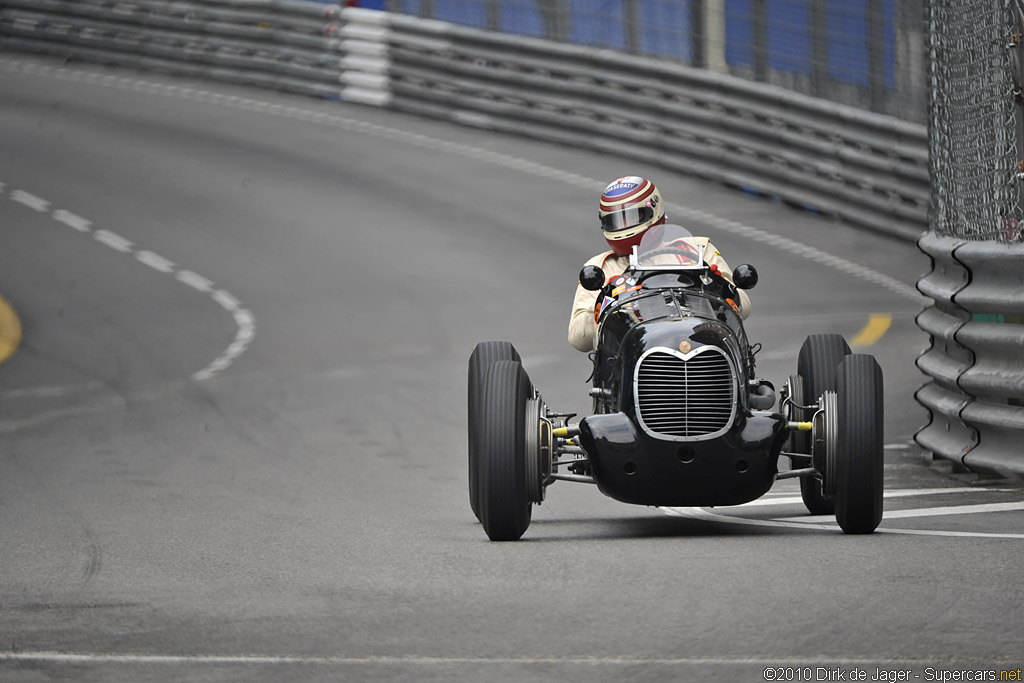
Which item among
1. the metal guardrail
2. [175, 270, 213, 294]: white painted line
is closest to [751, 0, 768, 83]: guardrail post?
the metal guardrail

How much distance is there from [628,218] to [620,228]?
0.06 m

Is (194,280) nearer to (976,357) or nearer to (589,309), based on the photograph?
(589,309)

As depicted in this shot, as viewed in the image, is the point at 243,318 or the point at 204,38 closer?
the point at 243,318

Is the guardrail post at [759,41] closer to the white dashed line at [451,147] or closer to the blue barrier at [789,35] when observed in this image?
the blue barrier at [789,35]

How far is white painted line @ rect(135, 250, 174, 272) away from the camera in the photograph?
60.3 ft

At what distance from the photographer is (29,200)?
2120cm

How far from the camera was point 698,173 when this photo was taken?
21812 millimetres

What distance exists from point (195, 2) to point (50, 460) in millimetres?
18345

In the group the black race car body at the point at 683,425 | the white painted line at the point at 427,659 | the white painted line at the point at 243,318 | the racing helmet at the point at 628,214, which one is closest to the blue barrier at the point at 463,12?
the white painted line at the point at 243,318

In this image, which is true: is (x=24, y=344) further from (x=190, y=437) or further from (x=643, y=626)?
(x=643, y=626)

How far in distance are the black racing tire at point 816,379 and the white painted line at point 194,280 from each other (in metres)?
9.94

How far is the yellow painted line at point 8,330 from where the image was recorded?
15.2m

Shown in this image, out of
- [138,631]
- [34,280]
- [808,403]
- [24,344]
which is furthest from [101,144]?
[138,631]

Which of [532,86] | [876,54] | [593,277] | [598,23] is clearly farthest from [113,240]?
[593,277]
